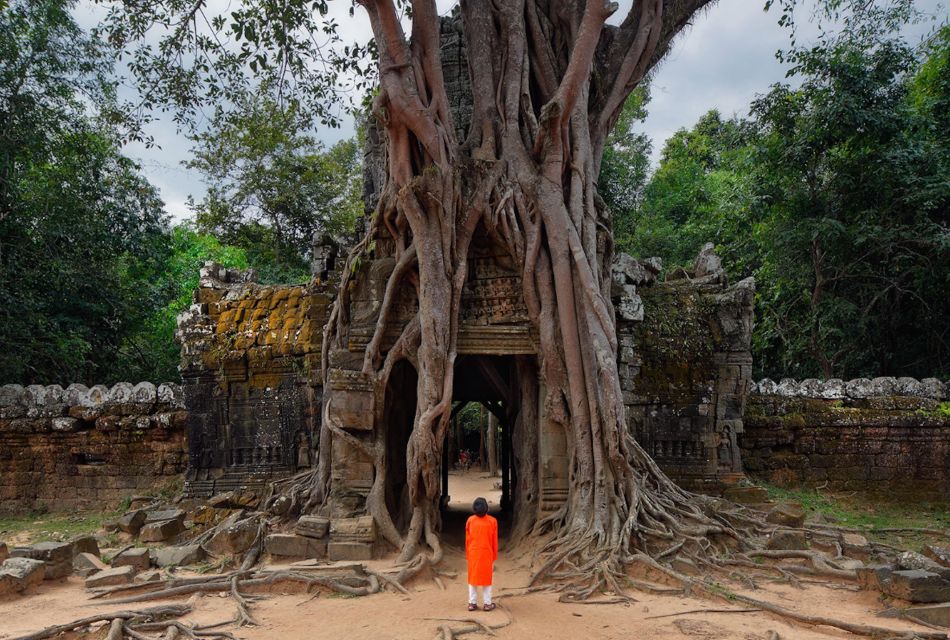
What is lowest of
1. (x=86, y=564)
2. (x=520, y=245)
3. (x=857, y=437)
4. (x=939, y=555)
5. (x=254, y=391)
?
(x=86, y=564)

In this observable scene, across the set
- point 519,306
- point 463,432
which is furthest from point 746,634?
point 463,432

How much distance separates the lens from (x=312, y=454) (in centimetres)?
782

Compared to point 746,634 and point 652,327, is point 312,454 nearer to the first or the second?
point 652,327

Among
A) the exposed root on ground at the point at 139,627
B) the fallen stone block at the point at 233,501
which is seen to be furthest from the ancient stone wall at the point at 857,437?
the exposed root on ground at the point at 139,627

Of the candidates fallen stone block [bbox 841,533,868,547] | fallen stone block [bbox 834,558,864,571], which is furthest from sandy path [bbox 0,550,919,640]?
fallen stone block [bbox 841,533,868,547]

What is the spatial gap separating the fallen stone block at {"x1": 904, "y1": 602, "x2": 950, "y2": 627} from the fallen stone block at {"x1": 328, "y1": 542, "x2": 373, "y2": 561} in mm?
3801

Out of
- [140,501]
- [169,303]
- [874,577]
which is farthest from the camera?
[169,303]

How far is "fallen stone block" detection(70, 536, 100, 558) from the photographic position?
585cm

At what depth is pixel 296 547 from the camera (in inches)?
226

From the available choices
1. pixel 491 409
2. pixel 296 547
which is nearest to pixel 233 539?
pixel 296 547

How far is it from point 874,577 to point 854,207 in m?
6.98

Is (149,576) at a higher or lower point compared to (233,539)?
lower

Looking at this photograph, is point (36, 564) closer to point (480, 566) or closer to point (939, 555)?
point (480, 566)

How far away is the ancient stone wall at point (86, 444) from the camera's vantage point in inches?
349
